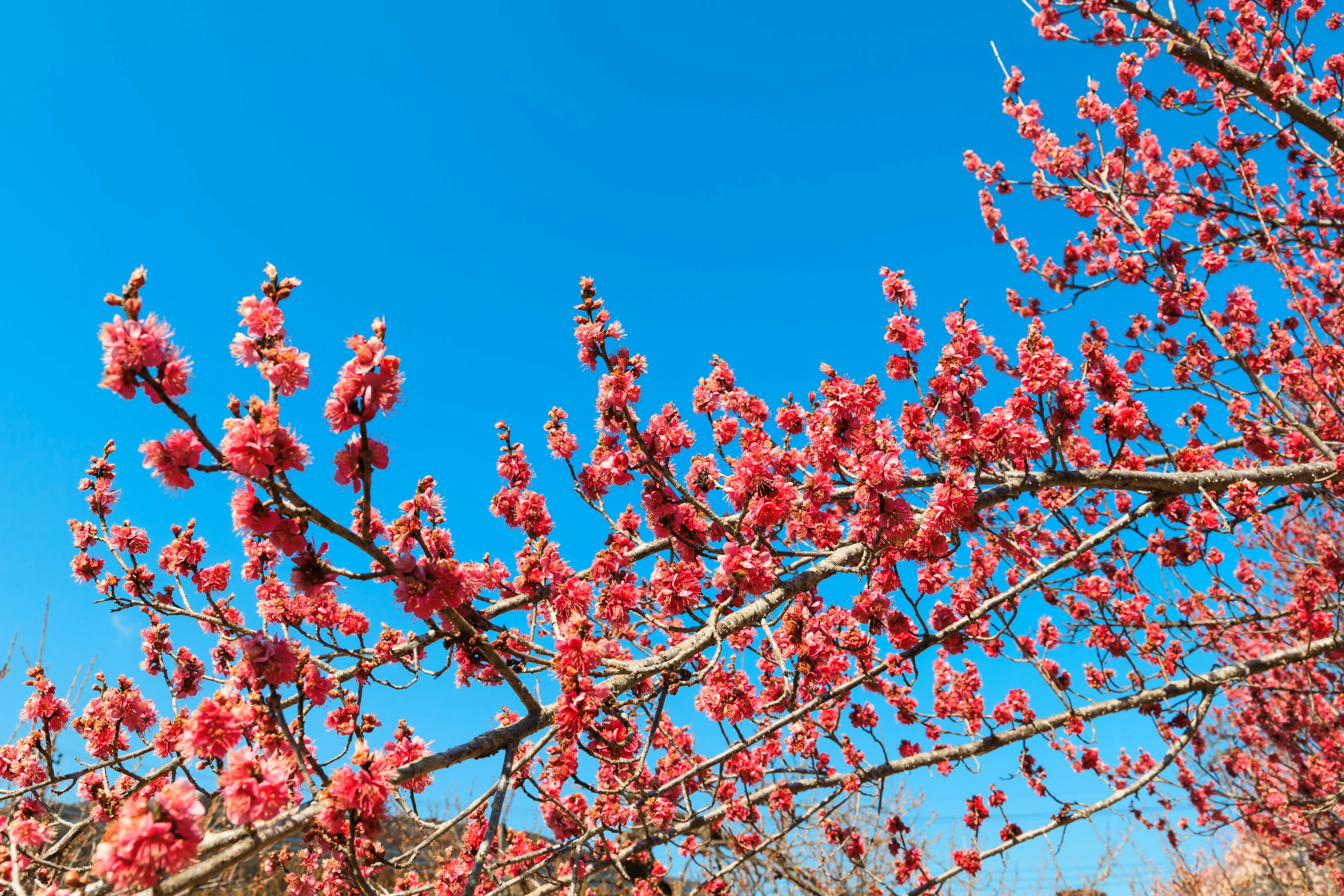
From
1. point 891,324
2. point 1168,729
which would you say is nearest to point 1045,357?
point 891,324

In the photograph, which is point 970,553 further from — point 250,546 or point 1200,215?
point 250,546

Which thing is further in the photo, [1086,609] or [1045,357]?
[1086,609]

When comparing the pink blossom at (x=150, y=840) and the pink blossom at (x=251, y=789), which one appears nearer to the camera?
the pink blossom at (x=150, y=840)

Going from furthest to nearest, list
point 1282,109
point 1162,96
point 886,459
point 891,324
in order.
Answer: point 1162,96 → point 1282,109 → point 891,324 → point 886,459

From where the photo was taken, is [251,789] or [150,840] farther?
[251,789]

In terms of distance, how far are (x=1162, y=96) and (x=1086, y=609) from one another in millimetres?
6393

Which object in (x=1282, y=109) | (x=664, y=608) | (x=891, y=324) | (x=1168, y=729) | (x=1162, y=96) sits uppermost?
(x=1162, y=96)

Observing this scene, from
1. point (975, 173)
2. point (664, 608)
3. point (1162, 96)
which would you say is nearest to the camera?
point (664, 608)

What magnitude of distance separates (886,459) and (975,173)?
8585 mm

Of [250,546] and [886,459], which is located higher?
[250,546]

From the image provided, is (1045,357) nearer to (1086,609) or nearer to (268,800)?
(268,800)

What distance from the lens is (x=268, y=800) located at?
7.35 feet

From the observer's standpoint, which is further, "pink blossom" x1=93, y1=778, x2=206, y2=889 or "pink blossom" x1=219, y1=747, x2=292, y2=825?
"pink blossom" x1=219, y1=747, x2=292, y2=825

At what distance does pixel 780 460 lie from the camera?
4.90m
